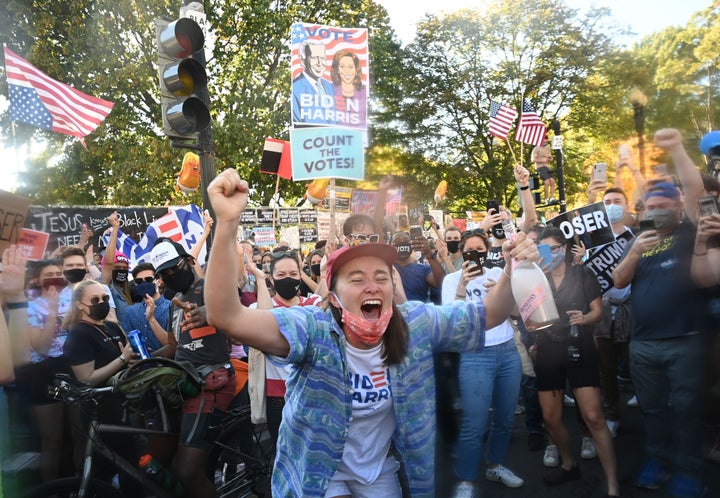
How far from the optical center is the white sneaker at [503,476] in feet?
15.5

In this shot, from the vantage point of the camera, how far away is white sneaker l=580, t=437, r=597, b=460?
199 inches

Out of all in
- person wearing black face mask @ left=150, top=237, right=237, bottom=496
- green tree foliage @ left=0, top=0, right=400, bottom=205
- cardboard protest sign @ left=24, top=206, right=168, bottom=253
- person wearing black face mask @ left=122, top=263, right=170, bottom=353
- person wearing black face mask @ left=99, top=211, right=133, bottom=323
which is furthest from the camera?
green tree foliage @ left=0, top=0, right=400, bottom=205

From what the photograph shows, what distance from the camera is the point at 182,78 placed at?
4.54 metres

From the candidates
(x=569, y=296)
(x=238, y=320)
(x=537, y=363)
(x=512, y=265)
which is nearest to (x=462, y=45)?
(x=512, y=265)

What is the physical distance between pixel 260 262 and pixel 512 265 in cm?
703

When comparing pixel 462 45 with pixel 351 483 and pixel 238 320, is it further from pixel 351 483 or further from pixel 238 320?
pixel 351 483

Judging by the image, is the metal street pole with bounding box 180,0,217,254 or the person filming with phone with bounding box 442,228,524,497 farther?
the metal street pole with bounding box 180,0,217,254

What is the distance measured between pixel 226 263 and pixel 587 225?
315 cm

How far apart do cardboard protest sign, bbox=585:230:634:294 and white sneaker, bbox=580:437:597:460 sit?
54.6 inches

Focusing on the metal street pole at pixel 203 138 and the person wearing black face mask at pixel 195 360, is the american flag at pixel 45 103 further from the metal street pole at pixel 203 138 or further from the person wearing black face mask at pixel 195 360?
the person wearing black face mask at pixel 195 360

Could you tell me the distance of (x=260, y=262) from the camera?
9.20m

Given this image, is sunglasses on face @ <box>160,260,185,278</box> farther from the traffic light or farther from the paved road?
the paved road

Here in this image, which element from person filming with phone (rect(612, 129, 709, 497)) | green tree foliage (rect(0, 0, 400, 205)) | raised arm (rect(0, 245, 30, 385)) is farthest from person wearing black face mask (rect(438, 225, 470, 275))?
green tree foliage (rect(0, 0, 400, 205))

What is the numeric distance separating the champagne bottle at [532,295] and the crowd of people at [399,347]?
5 cm
